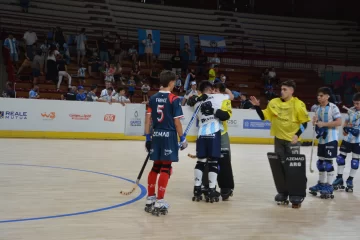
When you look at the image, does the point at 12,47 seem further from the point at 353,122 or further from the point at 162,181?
the point at 162,181

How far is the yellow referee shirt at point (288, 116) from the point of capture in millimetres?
7922

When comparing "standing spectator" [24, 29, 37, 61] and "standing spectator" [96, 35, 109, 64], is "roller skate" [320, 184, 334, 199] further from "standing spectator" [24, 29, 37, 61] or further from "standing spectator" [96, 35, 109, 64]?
"standing spectator" [24, 29, 37, 61]

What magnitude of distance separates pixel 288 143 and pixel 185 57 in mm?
18954

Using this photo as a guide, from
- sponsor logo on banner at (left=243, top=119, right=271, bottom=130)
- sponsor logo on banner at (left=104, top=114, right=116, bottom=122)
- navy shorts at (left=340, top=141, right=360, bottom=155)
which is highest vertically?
sponsor logo on banner at (left=104, top=114, right=116, bottom=122)

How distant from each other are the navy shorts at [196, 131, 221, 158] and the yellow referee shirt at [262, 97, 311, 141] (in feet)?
3.18

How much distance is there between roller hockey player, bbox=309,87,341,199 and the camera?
8.71m

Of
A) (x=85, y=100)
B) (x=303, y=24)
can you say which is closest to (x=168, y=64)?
(x=85, y=100)

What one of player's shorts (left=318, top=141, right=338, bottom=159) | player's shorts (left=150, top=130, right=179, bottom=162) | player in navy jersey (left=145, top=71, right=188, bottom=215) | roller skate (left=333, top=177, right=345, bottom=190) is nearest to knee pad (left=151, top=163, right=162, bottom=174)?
player in navy jersey (left=145, top=71, right=188, bottom=215)

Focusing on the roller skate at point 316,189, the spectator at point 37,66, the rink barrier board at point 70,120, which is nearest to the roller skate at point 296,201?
the roller skate at point 316,189

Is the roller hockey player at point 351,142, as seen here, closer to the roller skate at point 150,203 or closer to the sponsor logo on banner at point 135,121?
the roller skate at point 150,203

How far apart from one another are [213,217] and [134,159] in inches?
261

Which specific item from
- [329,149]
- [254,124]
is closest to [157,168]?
[329,149]

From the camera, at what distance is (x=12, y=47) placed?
23.0 m

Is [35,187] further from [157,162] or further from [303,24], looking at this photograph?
[303,24]
